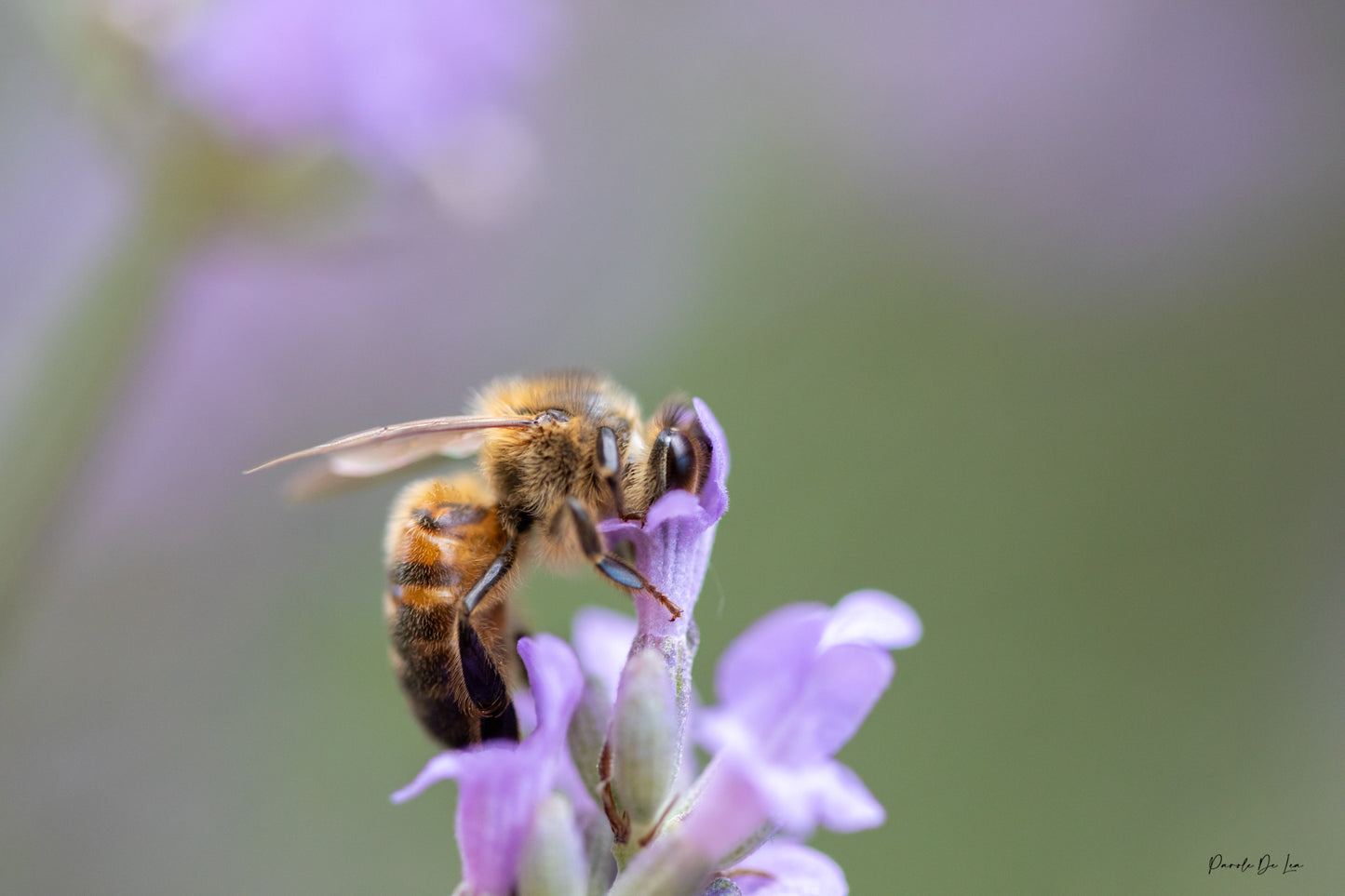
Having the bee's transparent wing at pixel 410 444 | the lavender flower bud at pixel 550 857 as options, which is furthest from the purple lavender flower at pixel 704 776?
the bee's transparent wing at pixel 410 444

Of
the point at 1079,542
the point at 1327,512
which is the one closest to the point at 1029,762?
the point at 1079,542

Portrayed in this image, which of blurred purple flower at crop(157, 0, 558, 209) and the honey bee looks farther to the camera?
blurred purple flower at crop(157, 0, 558, 209)

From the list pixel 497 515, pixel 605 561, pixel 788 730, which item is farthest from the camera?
pixel 497 515

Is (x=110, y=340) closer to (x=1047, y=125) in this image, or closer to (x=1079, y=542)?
(x=1079, y=542)

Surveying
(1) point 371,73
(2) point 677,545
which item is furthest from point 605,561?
(1) point 371,73

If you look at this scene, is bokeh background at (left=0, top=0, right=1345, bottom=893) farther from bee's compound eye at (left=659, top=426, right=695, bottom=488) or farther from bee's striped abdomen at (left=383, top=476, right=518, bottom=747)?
bee's compound eye at (left=659, top=426, right=695, bottom=488)

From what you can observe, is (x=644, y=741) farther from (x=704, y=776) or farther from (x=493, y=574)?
(x=493, y=574)

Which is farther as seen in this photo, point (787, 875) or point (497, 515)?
point (497, 515)

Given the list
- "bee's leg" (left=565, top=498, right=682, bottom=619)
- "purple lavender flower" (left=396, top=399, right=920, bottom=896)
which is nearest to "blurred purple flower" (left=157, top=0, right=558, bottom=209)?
"bee's leg" (left=565, top=498, right=682, bottom=619)
